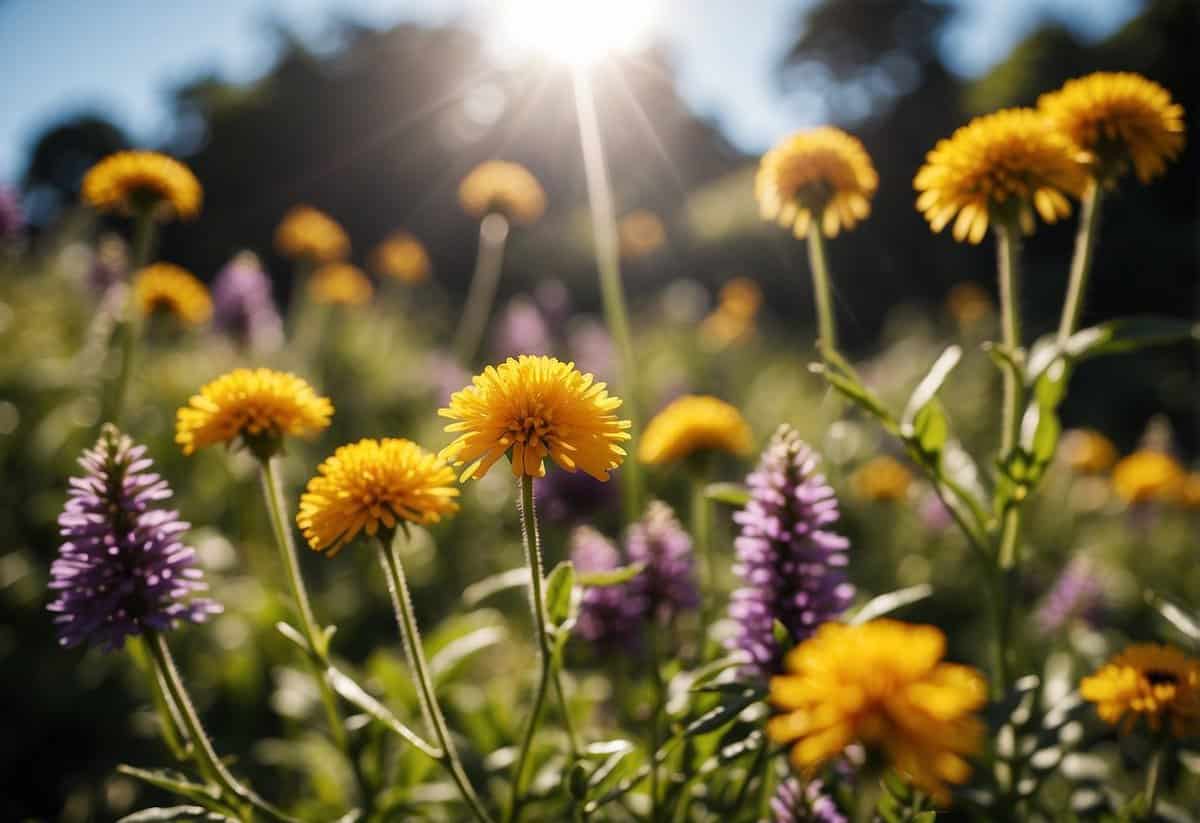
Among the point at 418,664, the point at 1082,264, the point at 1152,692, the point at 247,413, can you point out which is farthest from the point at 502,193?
the point at 1152,692

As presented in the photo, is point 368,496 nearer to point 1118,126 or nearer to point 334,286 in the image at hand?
point 1118,126

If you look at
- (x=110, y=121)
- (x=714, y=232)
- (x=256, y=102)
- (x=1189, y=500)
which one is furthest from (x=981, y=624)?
(x=110, y=121)

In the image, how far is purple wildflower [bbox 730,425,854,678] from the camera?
1.68m

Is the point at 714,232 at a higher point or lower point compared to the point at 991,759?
higher

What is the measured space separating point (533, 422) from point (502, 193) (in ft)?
11.4

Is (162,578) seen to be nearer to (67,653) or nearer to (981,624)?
(67,653)

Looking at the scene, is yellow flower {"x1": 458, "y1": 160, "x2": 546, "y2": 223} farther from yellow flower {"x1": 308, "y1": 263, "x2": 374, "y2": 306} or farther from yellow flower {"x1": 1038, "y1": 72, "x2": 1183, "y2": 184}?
yellow flower {"x1": 1038, "y1": 72, "x2": 1183, "y2": 184}

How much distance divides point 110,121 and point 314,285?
30.5m

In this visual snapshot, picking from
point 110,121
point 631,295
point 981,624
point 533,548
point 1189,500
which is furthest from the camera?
point 110,121

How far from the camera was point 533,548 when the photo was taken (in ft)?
4.53

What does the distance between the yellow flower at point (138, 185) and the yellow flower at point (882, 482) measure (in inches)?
127

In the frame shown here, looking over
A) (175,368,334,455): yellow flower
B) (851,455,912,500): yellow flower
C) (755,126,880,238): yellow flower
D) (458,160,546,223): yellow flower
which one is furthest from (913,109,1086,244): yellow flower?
(458,160,546,223): yellow flower

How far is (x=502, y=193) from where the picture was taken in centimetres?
457

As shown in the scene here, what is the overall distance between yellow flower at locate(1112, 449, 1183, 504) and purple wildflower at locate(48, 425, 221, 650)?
4.62 m
